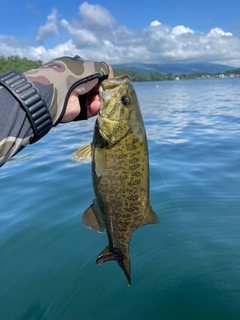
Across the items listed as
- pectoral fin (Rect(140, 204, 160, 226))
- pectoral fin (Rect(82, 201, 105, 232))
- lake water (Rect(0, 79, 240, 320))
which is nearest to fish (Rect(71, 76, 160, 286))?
pectoral fin (Rect(140, 204, 160, 226))

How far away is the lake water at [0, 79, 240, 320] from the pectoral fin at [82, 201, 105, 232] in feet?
5.64

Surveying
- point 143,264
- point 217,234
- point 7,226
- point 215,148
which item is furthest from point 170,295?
point 215,148

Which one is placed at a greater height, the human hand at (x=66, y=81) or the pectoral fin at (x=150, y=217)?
the human hand at (x=66, y=81)

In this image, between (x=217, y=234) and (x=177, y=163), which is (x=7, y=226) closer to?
(x=217, y=234)

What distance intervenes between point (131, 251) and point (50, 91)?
356cm

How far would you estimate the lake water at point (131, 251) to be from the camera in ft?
14.2

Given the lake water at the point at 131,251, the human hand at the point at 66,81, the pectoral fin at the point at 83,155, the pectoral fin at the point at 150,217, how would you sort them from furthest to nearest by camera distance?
the lake water at the point at 131,251 < the pectoral fin at the point at 150,217 < the pectoral fin at the point at 83,155 < the human hand at the point at 66,81

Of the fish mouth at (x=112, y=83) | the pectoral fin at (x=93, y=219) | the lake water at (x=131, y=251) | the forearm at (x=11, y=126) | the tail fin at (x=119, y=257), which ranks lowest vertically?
the lake water at (x=131, y=251)

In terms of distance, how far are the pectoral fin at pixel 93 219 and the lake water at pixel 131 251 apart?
172 centimetres

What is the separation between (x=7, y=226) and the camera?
6.45 metres

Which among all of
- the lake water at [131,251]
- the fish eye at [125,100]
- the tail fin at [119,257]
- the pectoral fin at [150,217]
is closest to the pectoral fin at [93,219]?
the tail fin at [119,257]

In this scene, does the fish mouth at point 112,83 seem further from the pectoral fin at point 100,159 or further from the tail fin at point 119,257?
the tail fin at point 119,257

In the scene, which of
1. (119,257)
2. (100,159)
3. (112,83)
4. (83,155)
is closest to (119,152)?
(100,159)

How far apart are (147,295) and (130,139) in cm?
267
